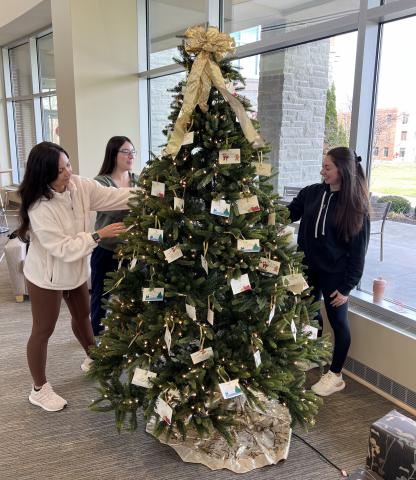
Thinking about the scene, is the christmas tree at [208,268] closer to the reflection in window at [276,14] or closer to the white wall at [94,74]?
the reflection in window at [276,14]

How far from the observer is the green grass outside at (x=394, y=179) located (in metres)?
2.64

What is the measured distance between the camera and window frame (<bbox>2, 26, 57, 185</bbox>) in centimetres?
780

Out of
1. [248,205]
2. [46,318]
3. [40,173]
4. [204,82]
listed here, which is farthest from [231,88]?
[46,318]

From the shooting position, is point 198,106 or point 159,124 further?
point 159,124

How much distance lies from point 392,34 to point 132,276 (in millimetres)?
2157

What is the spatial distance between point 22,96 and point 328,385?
826cm

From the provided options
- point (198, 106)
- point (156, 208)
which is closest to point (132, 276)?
point (156, 208)

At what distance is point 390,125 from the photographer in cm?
274

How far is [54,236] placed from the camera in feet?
7.10

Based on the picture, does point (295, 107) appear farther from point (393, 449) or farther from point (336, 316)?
point (393, 449)

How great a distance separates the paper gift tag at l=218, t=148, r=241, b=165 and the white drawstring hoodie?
32.3 inches

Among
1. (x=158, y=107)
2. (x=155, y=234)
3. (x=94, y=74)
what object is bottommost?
(x=155, y=234)

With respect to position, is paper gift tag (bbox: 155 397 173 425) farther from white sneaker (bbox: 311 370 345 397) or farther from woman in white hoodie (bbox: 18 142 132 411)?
white sneaker (bbox: 311 370 345 397)

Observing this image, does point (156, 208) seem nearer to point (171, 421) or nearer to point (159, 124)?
point (171, 421)
